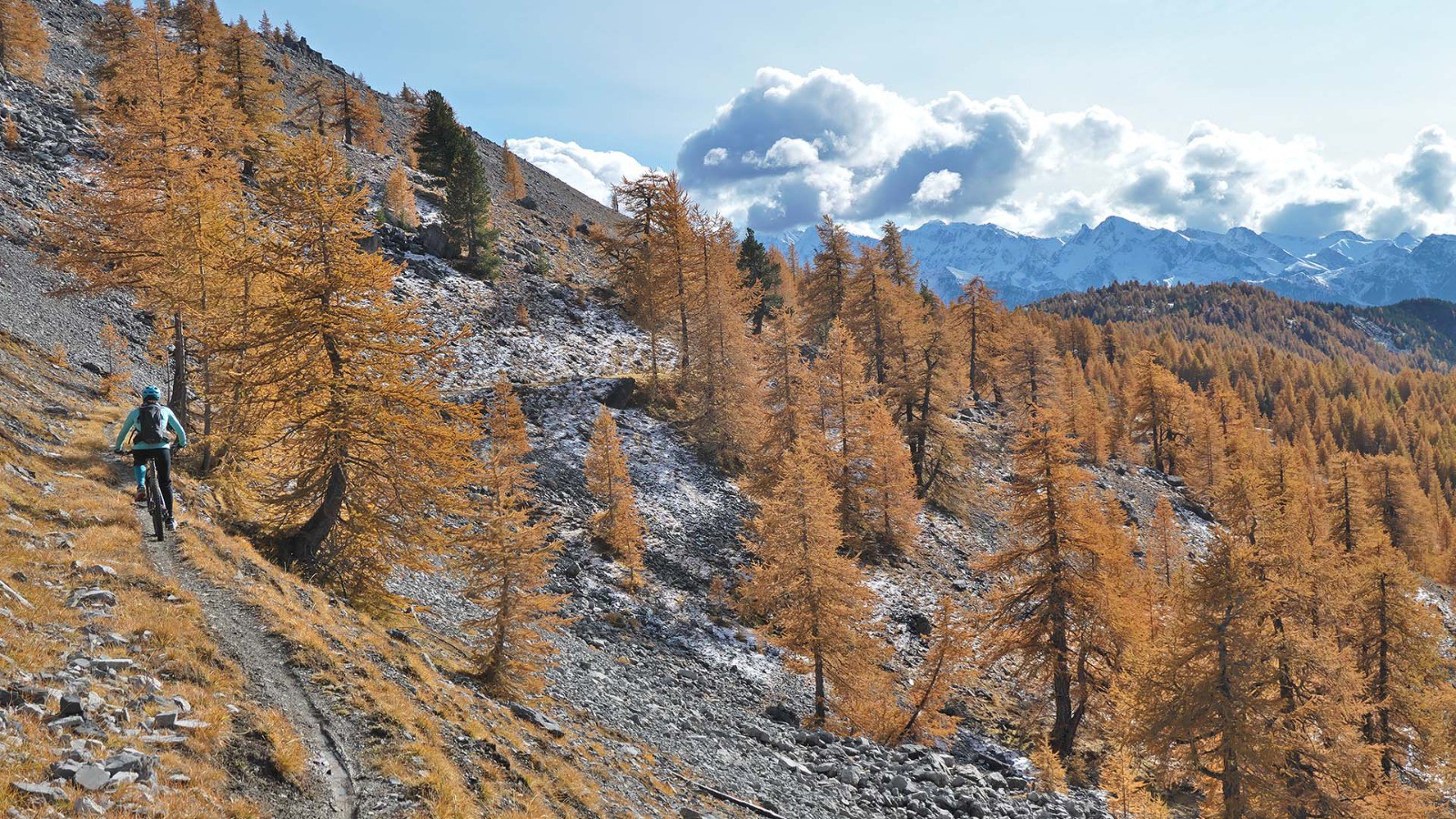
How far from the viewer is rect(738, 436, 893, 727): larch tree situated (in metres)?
23.7

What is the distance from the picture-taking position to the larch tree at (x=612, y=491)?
2869 centimetres

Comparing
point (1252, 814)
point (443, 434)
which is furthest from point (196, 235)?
point (1252, 814)

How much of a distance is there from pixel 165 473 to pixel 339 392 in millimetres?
3635

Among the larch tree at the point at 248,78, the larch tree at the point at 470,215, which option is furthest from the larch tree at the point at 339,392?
the larch tree at the point at 248,78

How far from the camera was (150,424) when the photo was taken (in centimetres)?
1203

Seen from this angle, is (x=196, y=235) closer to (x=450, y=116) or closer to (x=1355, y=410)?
(x=450, y=116)

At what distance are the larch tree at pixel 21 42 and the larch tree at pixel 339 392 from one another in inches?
2117

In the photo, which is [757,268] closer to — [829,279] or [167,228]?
[829,279]

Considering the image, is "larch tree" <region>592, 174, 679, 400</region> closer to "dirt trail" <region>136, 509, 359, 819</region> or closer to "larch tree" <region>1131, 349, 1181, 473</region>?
A: "dirt trail" <region>136, 509, 359, 819</region>

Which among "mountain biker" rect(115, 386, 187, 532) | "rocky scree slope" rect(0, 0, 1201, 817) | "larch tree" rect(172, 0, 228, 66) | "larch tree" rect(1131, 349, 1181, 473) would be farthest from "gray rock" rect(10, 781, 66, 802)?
"larch tree" rect(1131, 349, 1181, 473)

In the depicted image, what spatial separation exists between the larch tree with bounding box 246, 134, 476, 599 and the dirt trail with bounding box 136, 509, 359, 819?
390 centimetres

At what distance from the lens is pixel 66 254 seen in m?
22.1

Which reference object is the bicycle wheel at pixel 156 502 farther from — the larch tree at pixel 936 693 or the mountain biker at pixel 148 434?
the larch tree at pixel 936 693

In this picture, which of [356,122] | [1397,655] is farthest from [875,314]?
[356,122]
